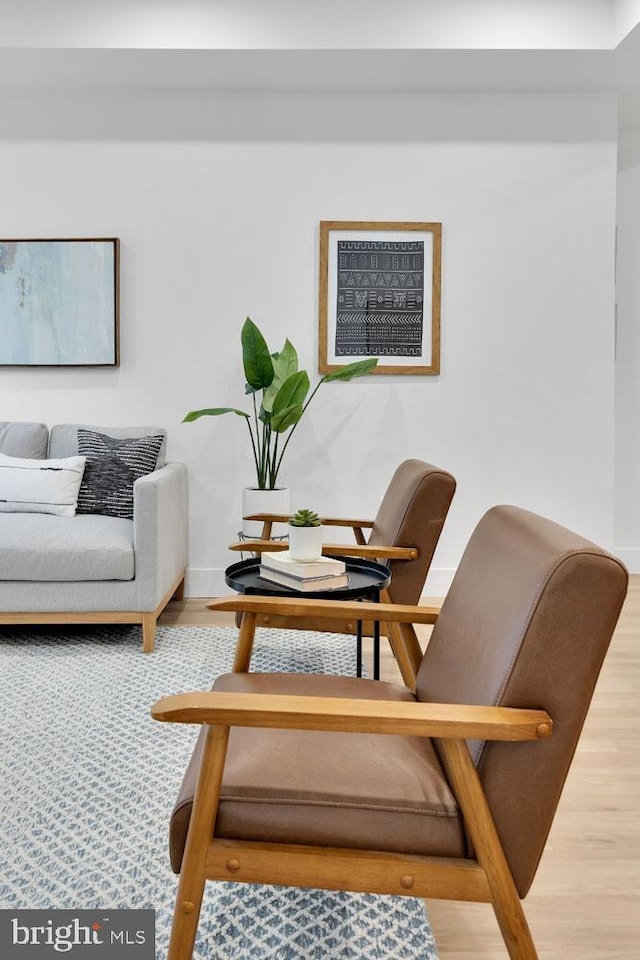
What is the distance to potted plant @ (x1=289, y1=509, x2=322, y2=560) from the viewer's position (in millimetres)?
2105

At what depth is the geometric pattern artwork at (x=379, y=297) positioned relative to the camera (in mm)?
3836

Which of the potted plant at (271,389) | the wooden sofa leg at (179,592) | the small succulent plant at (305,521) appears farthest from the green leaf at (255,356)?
the small succulent plant at (305,521)

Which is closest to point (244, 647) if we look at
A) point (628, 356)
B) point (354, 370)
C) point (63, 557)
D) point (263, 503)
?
point (63, 557)

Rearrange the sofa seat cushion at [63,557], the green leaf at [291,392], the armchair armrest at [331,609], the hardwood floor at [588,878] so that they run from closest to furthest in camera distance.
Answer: the hardwood floor at [588,878] < the armchair armrest at [331,609] < the sofa seat cushion at [63,557] < the green leaf at [291,392]

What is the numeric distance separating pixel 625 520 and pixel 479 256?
180 cm

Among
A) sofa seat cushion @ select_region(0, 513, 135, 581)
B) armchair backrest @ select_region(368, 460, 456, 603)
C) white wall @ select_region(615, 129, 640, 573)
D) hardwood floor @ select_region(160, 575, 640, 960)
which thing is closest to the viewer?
hardwood floor @ select_region(160, 575, 640, 960)

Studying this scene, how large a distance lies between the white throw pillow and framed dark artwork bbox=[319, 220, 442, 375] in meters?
1.38

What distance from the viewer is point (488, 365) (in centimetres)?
391

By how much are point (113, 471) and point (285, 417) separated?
0.82 metres

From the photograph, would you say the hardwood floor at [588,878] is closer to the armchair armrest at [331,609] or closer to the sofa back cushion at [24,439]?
the armchair armrest at [331,609]

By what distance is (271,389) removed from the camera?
11.4 ft

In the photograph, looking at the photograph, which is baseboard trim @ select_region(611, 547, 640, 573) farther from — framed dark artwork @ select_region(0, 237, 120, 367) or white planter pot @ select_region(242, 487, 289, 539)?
framed dark artwork @ select_region(0, 237, 120, 367)

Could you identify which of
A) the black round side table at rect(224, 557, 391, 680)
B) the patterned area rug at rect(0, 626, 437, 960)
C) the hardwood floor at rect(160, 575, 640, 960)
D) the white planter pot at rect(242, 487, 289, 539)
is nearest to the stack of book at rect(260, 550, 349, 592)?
the black round side table at rect(224, 557, 391, 680)

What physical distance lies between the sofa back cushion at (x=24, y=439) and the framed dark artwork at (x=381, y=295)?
143 cm
